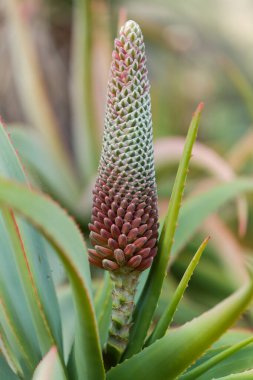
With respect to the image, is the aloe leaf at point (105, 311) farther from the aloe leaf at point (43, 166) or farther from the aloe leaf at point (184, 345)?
the aloe leaf at point (43, 166)

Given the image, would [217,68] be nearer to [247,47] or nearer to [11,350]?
[247,47]

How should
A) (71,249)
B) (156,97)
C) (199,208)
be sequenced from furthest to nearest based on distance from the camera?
(156,97), (199,208), (71,249)

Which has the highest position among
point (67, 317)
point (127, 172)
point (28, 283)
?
point (127, 172)

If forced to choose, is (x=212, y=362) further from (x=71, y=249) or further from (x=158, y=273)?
(x=71, y=249)

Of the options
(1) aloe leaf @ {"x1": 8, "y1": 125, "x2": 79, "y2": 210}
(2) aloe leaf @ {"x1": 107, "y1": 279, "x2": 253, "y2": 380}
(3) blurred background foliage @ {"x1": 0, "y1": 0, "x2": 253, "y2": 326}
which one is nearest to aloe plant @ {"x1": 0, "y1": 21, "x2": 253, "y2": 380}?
(2) aloe leaf @ {"x1": 107, "y1": 279, "x2": 253, "y2": 380}

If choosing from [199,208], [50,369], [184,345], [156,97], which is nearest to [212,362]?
[184,345]

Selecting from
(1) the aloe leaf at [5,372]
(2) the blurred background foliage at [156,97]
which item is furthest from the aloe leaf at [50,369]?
(2) the blurred background foliage at [156,97]
